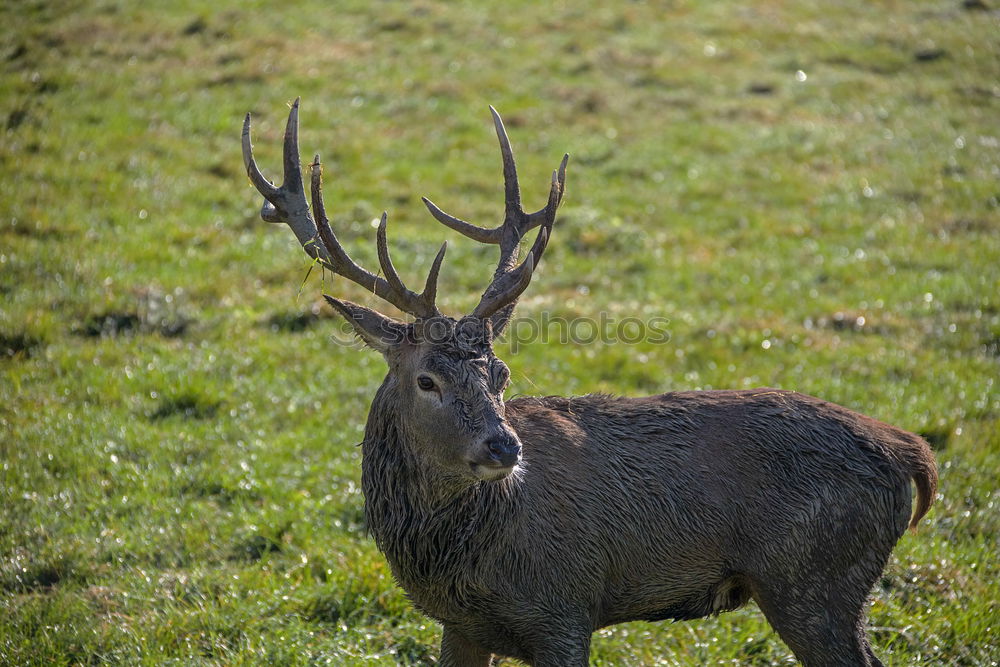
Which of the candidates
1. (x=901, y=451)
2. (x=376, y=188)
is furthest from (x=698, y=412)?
(x=376, y=188)

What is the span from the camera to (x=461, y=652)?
531 cm

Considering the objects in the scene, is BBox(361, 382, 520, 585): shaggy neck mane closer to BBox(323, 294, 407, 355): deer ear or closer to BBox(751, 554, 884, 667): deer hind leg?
BBox(323, 294, 407, 355): deer ear

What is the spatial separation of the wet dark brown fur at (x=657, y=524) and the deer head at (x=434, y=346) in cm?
21

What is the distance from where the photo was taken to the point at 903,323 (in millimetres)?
10258

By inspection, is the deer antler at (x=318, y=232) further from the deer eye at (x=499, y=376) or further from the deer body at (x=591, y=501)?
the deer eye at (x=499, y=376)

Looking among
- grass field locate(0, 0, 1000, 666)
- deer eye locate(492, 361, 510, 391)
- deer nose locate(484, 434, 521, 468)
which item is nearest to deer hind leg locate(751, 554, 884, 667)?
grass field locate(0, 0, 1000, 666)

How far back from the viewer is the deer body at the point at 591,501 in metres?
4.98

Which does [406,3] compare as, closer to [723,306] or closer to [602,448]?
[723,306]

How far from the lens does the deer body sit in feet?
16.3

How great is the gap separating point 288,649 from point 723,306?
6.57m

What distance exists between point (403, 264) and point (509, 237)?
5.51 meters

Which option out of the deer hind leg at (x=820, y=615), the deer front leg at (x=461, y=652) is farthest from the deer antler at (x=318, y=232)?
the deer hind leg at (x=820, y=615)

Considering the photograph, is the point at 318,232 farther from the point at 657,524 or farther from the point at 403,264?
the point at 403,264

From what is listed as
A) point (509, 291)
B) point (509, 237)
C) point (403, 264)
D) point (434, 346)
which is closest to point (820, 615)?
point (509, 291)
